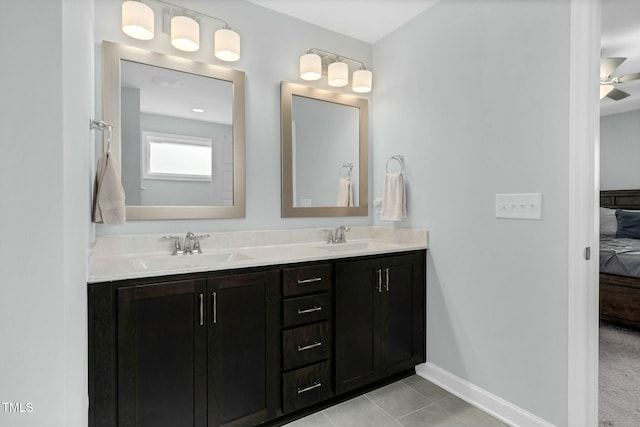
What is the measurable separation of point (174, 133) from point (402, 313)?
1.82 m

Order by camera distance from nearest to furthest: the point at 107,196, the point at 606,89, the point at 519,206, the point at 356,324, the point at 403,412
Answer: the point at 107,196 < the point at 519,206 < the point at 403,412 < the point at 356,324 < the point at 606,89

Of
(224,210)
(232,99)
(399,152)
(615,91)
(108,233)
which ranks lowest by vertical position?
(108,233)

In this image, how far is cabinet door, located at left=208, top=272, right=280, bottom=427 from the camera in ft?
4.73

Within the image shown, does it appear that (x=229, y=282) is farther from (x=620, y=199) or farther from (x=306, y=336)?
(x=620, y=199)

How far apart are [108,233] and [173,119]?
2.46 feet

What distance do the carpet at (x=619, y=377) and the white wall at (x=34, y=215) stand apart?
234 centimetres

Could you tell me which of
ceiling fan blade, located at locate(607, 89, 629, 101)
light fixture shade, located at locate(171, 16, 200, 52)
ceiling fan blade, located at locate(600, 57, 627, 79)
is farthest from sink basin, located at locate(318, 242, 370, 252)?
ceiling fan blade, located at locate(607, 89, 629, 101)

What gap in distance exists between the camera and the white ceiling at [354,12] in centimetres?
212

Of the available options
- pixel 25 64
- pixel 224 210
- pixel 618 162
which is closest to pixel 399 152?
pixel 224 210

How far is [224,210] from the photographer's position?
2.01m

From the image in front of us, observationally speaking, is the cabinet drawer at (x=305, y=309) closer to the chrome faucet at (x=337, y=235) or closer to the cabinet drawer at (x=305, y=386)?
the cabinet drawer at (x=305, y=386)

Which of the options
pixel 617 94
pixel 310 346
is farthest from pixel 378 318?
pixel 617 94

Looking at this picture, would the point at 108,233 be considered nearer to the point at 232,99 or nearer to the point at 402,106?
the point at 232,99

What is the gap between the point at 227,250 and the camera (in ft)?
6.42
